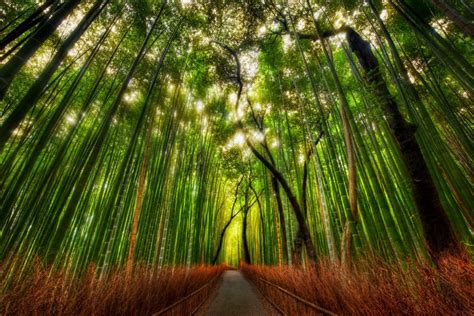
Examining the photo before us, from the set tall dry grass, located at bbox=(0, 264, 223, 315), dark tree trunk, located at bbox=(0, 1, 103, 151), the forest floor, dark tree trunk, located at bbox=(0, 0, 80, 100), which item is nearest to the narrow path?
the forest floor

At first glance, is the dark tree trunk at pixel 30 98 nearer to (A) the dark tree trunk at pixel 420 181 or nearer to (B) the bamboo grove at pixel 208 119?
(B) the bamboo grove at pixel 208 119

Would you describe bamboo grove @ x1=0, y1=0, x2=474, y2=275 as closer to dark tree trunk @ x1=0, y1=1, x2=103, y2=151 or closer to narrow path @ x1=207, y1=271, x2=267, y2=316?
dark tree trunk @ x1=0, y1=1, x2=103, y2=151

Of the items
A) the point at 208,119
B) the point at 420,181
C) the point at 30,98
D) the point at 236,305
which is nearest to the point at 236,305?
the point at 236,305

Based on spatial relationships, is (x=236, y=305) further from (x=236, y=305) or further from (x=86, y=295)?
(x=86, y=295)

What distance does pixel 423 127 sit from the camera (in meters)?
2.10

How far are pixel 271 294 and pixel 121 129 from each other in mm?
4224

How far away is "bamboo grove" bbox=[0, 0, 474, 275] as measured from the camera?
168 centimetres

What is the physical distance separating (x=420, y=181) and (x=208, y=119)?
4474 mm

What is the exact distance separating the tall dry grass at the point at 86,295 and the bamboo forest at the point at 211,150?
1 cm

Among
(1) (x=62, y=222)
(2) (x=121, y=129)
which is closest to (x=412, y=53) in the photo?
(1) (x=62, y=222)

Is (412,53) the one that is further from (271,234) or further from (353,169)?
(271,234)

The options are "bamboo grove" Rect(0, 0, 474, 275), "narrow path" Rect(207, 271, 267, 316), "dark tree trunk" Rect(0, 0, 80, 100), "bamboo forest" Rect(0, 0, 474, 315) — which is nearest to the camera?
"dark tree trunk" Rect(0, 0, 80, 100)

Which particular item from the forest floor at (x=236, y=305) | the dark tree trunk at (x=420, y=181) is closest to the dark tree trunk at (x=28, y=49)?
the dark tree trunk at (x=420, y=181)

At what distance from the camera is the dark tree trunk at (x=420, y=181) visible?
69.2 inches
